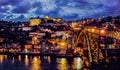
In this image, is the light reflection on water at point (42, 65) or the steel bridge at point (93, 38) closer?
the steel bridge at point (93, 38)

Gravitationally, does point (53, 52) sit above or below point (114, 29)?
below

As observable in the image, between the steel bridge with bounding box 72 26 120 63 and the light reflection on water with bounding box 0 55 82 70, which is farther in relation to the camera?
the light reflection on water with bounding box 0 55 82 70

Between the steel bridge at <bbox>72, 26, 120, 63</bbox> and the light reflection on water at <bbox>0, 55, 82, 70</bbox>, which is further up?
the steel bridge at <bbox>72, 26, 120, 63</bbox>

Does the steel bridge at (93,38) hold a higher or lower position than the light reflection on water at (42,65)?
higher

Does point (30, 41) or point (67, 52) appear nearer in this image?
point (67, 52)

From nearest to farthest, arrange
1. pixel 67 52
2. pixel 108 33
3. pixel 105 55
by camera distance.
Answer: pixel 108 33
pixel 105 55
pixel 67 52

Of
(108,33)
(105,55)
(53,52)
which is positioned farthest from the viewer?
(53,52)

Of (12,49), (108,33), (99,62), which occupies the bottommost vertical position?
(12,49)

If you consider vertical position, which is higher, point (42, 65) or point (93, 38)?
point (93, 38)

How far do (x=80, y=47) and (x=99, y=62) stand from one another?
10696 mm

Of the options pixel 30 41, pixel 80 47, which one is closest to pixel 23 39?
pixel 30 41

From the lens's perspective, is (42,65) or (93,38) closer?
(93,38)

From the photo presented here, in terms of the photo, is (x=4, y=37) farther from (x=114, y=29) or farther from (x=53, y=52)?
(x=114, y=29)

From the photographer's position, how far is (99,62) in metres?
44.7
